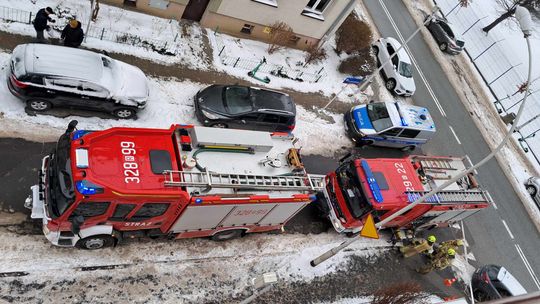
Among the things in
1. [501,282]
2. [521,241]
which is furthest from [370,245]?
[521,241]

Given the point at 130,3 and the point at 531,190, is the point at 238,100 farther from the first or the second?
the point at 531,190

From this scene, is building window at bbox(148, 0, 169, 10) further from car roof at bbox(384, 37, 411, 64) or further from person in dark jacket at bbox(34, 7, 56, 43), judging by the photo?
car roof at bbox(384, 37, 411, 64)

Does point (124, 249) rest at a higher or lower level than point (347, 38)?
lower

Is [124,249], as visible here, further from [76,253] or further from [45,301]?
[45,301]

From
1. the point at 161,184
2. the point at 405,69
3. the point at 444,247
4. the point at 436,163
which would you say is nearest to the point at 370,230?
the point at 444,247

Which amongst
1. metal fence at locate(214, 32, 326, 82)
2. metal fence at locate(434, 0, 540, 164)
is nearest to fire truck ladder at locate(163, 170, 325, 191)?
metal fence at locate(214, 32, 326, 82)
